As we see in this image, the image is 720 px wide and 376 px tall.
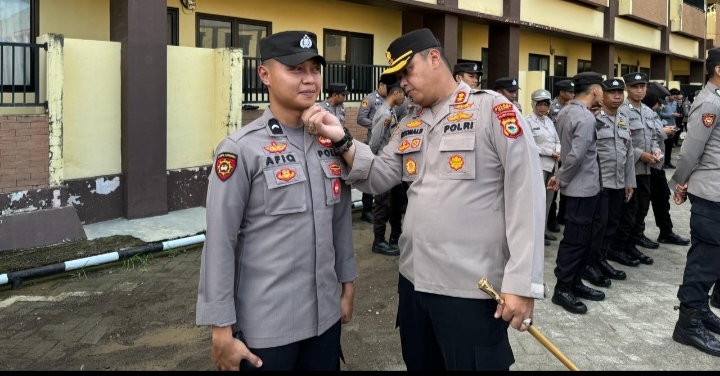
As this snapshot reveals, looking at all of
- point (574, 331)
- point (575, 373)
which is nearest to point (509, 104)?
point (575, 373)

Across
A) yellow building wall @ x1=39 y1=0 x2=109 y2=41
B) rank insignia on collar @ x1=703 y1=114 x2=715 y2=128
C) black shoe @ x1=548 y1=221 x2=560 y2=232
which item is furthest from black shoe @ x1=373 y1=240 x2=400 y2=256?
yellow building wall @ x1=39 y1=0 x2=109 y2=41

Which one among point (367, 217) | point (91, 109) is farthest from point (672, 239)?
point (91, 109)

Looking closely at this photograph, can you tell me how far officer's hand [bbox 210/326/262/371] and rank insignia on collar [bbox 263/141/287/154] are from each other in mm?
660

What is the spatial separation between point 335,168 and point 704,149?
3.14 metres

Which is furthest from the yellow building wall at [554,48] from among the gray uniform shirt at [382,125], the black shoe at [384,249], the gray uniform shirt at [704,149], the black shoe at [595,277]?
→ the gray uniform shirt at [704,149]

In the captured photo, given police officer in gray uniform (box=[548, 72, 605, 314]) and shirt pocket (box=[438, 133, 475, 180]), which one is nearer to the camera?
shirt pocket (box=[438, 133, 475, 180])

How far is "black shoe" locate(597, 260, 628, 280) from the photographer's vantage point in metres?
5.69

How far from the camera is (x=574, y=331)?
171 inches

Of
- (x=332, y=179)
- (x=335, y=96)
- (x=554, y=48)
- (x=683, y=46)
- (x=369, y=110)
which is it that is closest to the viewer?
(x=332, y=179)

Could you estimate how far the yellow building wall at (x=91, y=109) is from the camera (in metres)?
6.93

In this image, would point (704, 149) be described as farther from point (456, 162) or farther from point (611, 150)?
point (456, 162)

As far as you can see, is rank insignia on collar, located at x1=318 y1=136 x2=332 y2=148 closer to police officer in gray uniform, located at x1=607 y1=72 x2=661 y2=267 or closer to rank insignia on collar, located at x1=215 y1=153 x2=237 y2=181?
rank insignia on collar, located at x1=215 y1=153 x2=237 y2=181

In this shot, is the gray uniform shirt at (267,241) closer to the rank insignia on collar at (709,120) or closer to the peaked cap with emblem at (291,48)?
the peaked cap with emblem at (291,48)

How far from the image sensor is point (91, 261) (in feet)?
19.0
